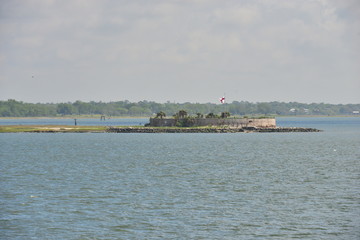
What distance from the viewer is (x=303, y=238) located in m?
32.9

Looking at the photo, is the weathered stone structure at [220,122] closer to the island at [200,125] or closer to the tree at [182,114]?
the island at [200,125]

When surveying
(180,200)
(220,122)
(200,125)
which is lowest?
(180,200)

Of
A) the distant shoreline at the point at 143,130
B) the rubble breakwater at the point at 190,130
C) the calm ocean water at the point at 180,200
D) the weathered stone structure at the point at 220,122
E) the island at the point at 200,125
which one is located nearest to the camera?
the calm ocean water at the point at 180,200

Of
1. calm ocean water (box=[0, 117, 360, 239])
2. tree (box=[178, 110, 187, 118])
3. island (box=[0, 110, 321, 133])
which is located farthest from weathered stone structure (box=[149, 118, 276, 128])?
calm ocean water (box=[0, 117, 360, 239])

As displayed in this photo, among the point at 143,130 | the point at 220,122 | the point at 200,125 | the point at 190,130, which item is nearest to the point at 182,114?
the point at 200,125

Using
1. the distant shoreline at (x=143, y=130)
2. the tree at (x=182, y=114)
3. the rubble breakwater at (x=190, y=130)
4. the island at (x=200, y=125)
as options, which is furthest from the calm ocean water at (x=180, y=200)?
the tree at (x=182, y=114)

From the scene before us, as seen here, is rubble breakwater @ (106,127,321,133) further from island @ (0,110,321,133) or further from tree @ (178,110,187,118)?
tree @ (178,110,187,118)

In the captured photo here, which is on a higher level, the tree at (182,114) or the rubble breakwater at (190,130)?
the tree at (182,114)

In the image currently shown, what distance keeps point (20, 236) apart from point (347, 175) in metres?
39.1

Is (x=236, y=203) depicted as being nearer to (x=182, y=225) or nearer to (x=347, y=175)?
(x=182, y=225)

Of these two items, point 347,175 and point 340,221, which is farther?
point 347,175

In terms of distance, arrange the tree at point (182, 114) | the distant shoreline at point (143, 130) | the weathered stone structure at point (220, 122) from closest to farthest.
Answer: the distant shoreline at point (143, 130)
the weathered stone structure at point (220, 122)
the tree at point (182, 114)

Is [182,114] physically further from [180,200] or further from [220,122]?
[180,200]

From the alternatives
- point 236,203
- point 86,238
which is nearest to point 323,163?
point 236,203
